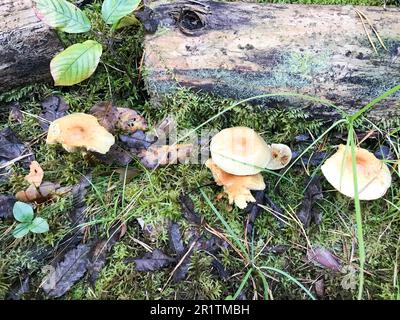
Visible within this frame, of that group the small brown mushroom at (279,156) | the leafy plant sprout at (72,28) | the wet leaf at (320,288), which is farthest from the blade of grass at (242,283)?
the leafy plant sprout at (72,28)

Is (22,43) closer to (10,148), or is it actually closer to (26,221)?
(10,148)

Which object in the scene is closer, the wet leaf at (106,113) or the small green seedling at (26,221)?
the small green seedling at (26,221)

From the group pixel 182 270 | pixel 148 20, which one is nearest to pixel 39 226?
pixel 182 270

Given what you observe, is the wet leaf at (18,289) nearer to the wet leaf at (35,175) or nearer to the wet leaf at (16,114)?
the wet leaf at (35,175)

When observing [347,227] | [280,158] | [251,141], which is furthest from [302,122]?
[347,227]

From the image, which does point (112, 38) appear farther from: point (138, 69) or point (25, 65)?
point (25, 65)

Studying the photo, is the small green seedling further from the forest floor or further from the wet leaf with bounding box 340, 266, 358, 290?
the wet leaf with bounding box 340, 266, 358, 290
